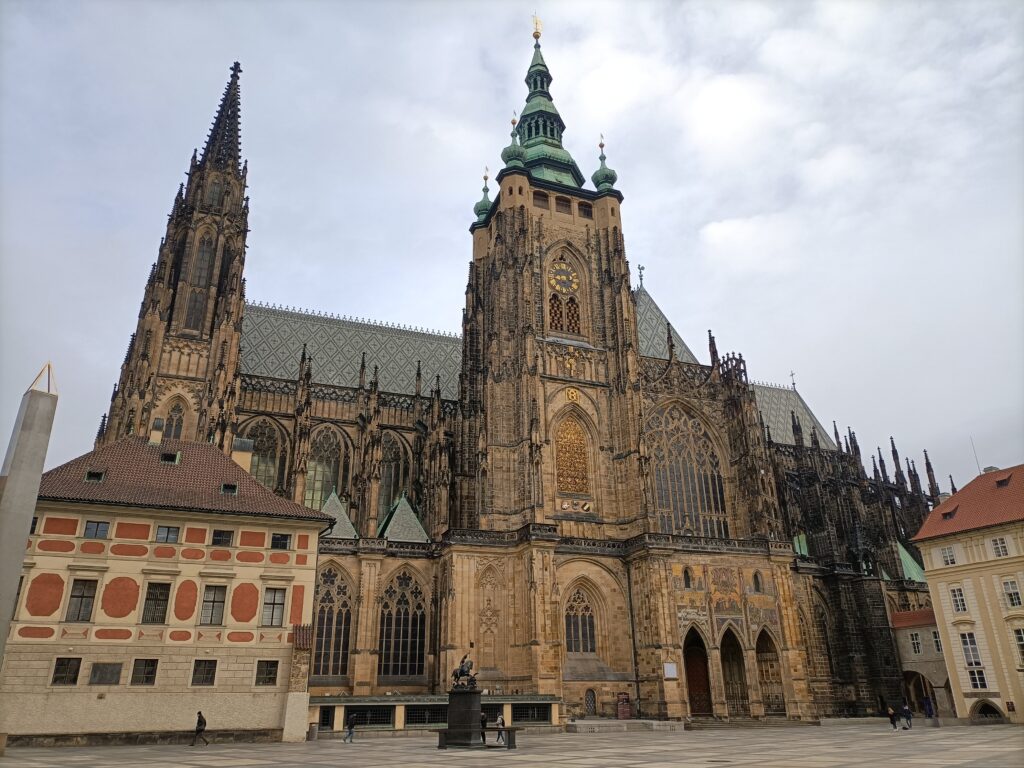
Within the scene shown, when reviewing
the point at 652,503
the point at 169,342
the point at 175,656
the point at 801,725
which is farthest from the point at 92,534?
the point at 801,725

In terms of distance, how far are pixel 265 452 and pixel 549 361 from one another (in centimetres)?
1758

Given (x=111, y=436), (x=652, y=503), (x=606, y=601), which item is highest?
(x=111, y=436)

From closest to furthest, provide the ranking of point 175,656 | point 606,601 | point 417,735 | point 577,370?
point 175,656 → point 417,735 → point 606,601 → point 577,370

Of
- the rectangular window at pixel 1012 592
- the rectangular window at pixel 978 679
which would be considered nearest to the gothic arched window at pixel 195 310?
the rectangular window at pixel 1012 592

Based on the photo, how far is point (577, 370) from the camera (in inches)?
1724

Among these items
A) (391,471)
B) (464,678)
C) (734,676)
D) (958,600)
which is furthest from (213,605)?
(958,600)

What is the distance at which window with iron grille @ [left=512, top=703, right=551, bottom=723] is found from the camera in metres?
29.9

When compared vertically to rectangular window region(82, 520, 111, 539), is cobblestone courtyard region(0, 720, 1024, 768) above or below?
below

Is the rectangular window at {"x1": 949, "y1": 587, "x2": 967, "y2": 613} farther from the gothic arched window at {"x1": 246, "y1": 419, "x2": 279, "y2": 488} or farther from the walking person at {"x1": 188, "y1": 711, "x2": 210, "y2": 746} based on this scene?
the gothic arched window at {"x1": 246, "y1": 419, "x2": 279, "y2": 488}

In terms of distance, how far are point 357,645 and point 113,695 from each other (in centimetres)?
1306

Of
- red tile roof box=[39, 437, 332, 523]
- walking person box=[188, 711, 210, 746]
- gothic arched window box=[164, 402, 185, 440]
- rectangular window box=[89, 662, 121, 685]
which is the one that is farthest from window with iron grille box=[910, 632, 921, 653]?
gothic arched window box=[164, 402, 185, 440]

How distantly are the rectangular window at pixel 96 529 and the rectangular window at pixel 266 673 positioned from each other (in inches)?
265

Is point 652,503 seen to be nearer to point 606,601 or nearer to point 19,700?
point 606,601

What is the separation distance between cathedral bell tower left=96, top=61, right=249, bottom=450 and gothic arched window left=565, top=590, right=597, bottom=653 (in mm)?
19683
